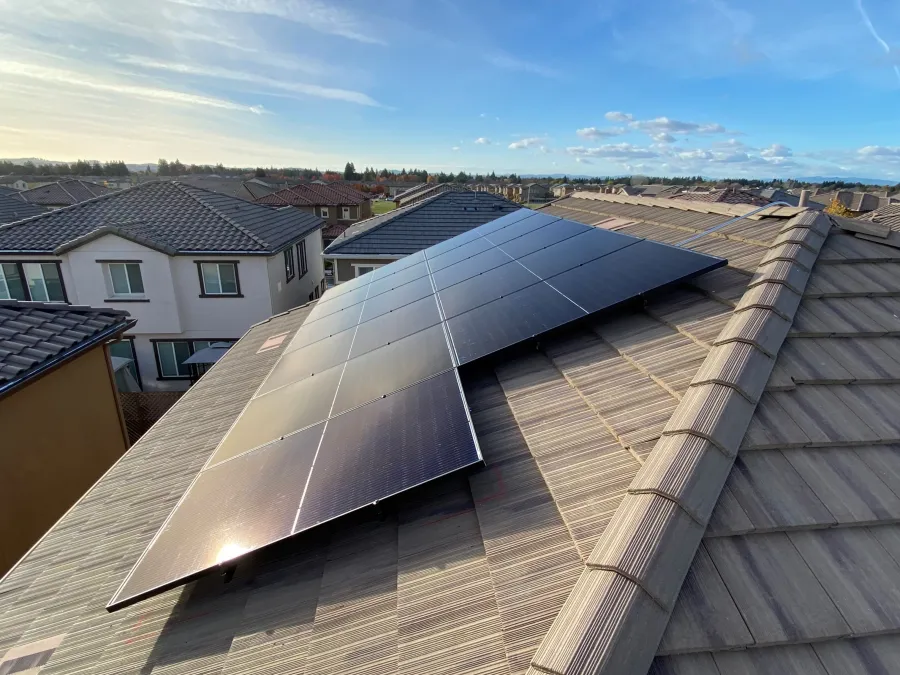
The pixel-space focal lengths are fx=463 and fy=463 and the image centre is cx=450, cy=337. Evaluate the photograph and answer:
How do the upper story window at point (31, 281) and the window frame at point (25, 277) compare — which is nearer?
the window frame at point (25, 277)

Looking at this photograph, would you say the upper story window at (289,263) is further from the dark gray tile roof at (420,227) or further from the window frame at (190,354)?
the window frame at (190,354)

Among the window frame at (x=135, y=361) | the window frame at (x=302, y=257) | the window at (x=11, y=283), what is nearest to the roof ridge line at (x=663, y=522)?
the window frame at (x=135, y=361)

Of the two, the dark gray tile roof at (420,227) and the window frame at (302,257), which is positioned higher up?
the dark gray tile roof at (420,227)

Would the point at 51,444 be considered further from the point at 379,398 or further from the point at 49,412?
the point at 379,398

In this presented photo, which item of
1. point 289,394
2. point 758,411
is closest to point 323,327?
point 289,394

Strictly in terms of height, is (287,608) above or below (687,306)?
below

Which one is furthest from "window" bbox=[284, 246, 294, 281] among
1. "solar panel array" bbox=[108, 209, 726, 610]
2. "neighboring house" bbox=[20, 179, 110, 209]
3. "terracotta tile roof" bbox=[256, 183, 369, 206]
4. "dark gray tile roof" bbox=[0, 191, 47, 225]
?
"neighboring house" bbox=[20, 179, 110, 209]

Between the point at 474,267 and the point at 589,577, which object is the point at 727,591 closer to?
the point at 589,577
